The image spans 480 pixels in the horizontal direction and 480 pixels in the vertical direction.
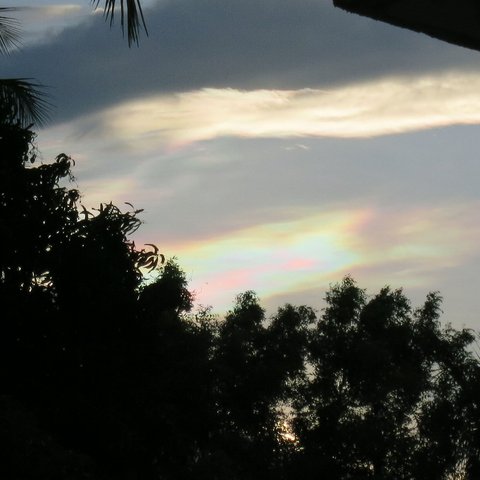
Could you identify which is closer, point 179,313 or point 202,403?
point 202,403

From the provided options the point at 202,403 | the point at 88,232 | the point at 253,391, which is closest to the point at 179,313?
the point at 253,391

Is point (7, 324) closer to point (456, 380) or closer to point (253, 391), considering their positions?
point (253, 391)

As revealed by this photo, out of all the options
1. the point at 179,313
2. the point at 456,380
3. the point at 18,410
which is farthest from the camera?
the point at 456,380

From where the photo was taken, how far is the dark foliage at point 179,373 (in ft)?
84.4

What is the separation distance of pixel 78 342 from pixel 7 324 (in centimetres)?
214

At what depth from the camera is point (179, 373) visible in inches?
1540

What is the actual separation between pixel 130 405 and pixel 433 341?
39294mm

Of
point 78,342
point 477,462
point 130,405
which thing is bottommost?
point 477,462

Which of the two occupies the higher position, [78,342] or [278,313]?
[278,313]

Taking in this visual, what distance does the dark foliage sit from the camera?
25.7 meters

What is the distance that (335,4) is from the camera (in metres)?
2.28

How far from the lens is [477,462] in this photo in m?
39.7

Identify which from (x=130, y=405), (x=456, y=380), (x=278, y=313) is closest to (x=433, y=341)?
(x=456, y=380)

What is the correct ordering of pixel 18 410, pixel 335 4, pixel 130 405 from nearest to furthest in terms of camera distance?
pixel 335 4, pixel 18 410, pixel 130 405
